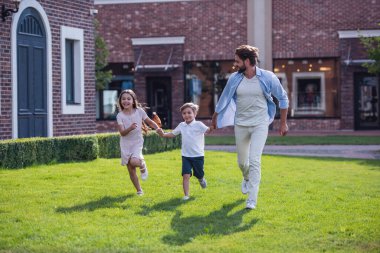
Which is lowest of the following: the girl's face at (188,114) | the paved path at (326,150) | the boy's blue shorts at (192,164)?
the paved path at (326,150)

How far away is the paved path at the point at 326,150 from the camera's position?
2159 cm

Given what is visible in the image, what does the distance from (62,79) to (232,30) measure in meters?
16.6

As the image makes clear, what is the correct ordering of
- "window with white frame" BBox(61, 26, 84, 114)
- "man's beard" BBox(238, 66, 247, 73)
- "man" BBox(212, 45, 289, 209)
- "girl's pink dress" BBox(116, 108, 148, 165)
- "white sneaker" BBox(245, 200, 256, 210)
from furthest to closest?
"window with white frame" BBox(61, 26, 84, 114)
"girl's pink dress" BBox(116, 108, 148, 165)
"man's beard" BBox(238, 66, 247, 73)
"man" BBox(212, 45, 289, 209)
"white sneaker" BBox(245, 200, 256, 210)

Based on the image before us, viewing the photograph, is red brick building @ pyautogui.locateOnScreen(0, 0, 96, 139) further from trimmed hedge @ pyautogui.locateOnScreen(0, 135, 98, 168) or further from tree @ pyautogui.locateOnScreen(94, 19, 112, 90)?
tree @ pyautogui.locateOnScreen(94, 19, 112, 90)

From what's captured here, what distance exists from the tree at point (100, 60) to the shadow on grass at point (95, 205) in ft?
73.5

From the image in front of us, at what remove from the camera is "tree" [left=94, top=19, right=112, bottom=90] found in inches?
1307

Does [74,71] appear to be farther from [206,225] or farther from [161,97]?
[161,97]

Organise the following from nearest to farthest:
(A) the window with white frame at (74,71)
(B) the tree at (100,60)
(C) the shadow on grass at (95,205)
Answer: (C) the shadow on grass at (95,205), (A) the window with white frame at (74,71), (B) the tree at (100,60)

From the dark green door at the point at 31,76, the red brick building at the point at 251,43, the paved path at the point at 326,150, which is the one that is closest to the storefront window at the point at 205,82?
the red brick building at the point at 251,43

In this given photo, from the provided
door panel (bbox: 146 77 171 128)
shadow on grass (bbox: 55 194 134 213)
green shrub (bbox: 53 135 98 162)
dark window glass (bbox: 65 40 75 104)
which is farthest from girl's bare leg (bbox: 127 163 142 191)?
door panel (bbox: 146 77 171 128)

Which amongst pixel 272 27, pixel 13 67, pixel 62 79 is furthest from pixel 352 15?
pixel 13 67

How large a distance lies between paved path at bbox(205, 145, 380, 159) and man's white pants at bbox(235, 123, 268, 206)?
10396 mm

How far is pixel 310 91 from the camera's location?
35.4m

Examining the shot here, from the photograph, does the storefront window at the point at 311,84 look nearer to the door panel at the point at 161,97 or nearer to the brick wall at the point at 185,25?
the brick wall at the point at 185,25
